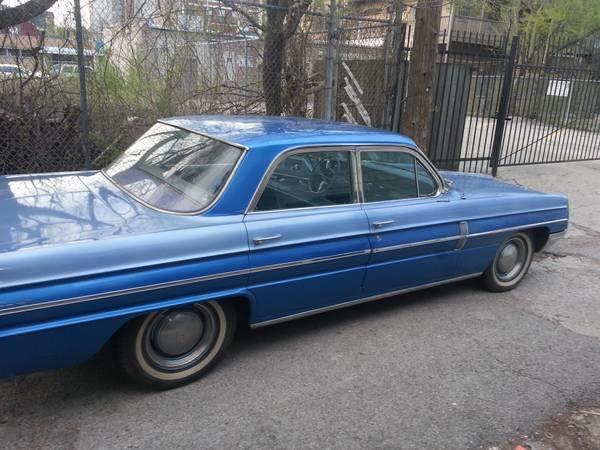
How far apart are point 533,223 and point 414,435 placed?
8.65ft

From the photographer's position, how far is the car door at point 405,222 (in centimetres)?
369

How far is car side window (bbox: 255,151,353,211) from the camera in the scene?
3.27m

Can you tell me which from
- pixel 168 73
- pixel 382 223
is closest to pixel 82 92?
pixel 168 73

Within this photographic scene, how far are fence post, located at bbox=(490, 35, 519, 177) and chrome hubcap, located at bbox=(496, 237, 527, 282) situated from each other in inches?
197

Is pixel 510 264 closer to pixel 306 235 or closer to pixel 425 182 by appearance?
pixel 425 182

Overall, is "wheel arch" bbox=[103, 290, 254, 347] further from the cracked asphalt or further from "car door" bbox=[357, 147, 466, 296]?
"car door" bbox=[357, 147, 466, 296]

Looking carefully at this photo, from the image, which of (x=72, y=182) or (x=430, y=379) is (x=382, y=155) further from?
(x=72, y=182)

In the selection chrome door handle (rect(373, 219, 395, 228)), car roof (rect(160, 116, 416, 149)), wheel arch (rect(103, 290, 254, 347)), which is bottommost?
wheel arch (rect(103, 290, 254, 347))

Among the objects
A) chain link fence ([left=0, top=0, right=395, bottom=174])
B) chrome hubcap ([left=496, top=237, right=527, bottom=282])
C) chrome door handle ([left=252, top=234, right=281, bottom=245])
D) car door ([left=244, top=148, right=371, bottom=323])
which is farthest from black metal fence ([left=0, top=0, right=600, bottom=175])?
chrome door handle ([left=252, top=234, right=281, bottom=245])

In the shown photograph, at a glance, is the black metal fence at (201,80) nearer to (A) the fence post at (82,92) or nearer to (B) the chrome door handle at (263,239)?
(A) the fence post at (82,92)

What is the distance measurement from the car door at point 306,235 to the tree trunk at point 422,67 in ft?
11.6

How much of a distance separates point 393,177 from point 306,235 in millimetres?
1018

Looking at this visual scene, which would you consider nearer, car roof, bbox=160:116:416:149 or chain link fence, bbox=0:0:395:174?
car roof, bbox=160:116:416:149

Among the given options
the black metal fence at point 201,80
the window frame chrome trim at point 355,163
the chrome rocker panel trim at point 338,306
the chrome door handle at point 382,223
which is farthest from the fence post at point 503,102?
the chrome door handle at point 382,223
